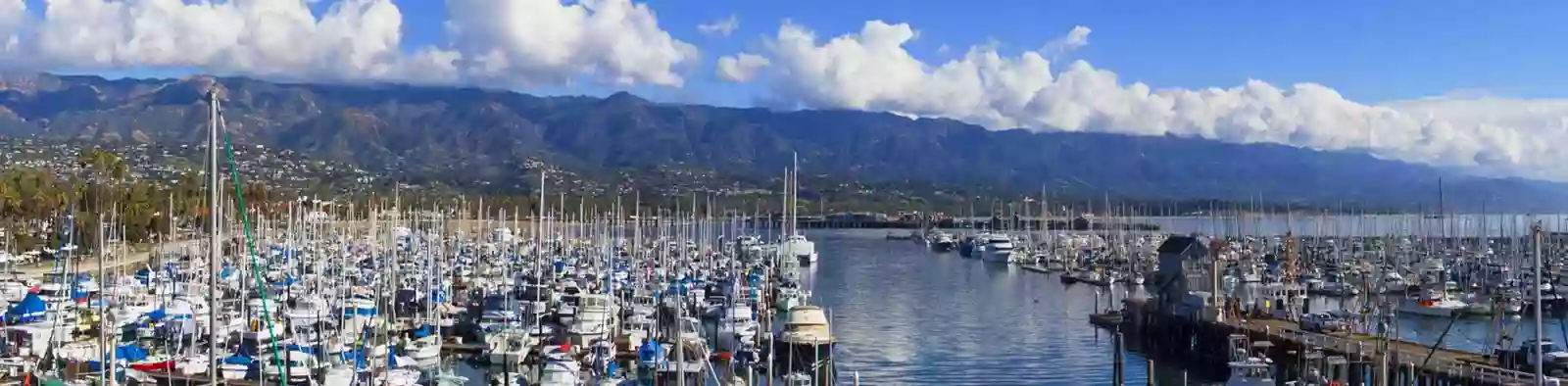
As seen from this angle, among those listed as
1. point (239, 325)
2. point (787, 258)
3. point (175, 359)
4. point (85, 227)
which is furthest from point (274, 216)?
point (175, 359)

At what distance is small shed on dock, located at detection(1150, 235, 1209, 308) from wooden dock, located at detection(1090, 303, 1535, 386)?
0.90 m

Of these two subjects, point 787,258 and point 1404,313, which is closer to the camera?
point 1404,313

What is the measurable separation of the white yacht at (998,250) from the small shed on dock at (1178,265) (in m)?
53.4

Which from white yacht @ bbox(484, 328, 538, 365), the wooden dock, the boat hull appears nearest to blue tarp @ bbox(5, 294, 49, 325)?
white yacht @ bbox(484, 328, 538, 365)

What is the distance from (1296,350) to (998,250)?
68.6 metres

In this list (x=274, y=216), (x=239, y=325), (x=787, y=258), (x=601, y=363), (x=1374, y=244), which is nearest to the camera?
(x=601, y=363)

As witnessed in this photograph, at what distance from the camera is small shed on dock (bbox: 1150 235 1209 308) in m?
53.2

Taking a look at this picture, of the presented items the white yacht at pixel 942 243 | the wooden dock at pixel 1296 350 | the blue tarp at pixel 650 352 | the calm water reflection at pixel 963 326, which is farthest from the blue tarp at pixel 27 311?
the white yacht at pixel 942 243

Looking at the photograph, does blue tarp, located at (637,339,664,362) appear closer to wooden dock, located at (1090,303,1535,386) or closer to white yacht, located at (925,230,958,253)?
wooden dock, located at (1090,303,1535,386)

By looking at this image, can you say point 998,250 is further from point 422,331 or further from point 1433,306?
point 422,331

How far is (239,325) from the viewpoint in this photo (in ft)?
139

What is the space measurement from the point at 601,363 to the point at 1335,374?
19.3 metres

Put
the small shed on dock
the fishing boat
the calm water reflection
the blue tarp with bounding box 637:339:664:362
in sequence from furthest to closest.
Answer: the small shed on dock
the calm water reflection
the fishing boat
the blue tarp with bounding box 637:339:664:362

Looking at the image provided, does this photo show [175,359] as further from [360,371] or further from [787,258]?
[787,258]
